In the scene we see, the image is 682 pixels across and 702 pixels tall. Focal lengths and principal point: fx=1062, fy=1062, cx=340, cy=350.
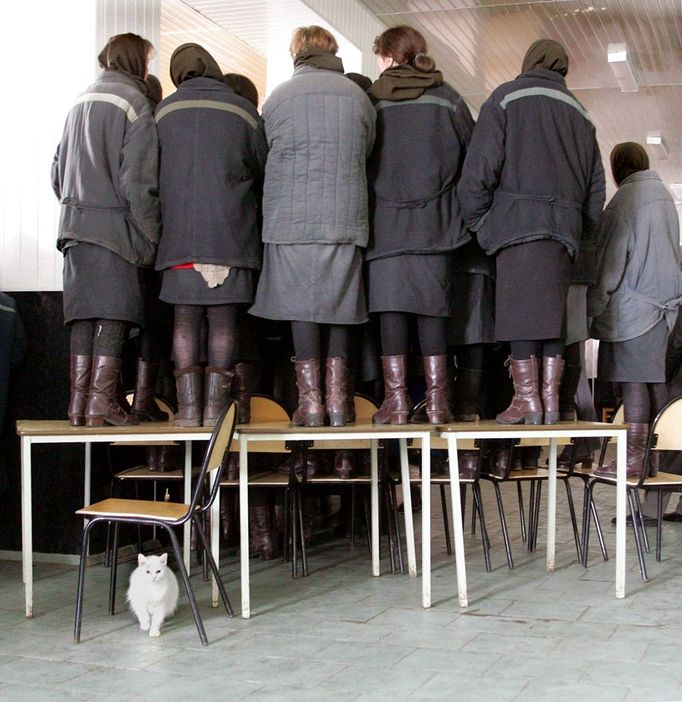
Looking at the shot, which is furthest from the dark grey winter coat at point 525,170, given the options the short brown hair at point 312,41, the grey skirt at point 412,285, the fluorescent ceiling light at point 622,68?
the fluorescent ceiling light at point 622,68

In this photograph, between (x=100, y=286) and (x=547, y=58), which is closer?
(x=100, y=286)

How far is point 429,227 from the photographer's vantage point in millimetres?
4312

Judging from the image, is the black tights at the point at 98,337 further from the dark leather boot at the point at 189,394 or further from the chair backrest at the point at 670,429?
the chair backrest at the point at 670,429

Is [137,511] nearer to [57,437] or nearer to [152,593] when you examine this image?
[152,593]

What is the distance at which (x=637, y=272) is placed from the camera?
199 inches

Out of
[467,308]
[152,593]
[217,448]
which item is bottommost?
[152,593]

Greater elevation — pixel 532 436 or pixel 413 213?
pixel 413 213

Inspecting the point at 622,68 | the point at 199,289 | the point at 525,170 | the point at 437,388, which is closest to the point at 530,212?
the point at 525,170

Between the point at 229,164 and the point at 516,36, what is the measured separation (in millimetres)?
4969

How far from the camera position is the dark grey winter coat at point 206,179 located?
13.7 feet

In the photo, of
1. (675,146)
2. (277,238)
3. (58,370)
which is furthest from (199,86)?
(675,146)

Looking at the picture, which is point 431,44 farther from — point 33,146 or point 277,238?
point 277,238

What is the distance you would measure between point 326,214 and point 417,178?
447 mm

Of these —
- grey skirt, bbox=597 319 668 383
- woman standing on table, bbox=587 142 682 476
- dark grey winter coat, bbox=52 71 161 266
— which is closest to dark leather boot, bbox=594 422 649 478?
woman standing on table, bbox=587 142 682 476
